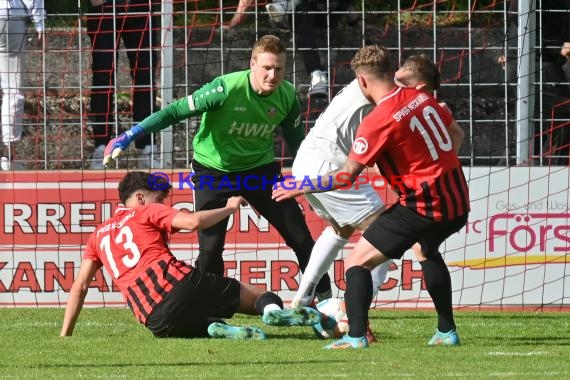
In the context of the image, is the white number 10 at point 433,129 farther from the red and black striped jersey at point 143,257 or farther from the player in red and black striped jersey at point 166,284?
the red and black striped jersey at point 143,257

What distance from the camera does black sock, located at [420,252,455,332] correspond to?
778 centimetres

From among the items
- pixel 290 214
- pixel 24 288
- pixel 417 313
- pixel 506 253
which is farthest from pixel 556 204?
pixel 24 288

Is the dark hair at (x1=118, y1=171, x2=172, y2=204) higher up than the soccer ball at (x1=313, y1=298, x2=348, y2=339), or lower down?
higher up

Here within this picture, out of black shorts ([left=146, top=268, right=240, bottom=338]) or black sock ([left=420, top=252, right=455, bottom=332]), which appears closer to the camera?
black sock ([left=420, top=252, right=455, bottom=332])

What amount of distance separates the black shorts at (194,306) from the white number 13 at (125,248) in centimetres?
34

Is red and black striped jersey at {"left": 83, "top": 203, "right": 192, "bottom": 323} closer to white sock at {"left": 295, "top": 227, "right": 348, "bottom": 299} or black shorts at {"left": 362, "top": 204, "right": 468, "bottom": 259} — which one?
white sock at {"left": 295, "top": 227, "right": 348, "bottom": 299}

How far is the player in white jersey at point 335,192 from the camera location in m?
8.52

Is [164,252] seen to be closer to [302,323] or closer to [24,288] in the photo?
[302,323]

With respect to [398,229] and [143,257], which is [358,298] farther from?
[143,257]

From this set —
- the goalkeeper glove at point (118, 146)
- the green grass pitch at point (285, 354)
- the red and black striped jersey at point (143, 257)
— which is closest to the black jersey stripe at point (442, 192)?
the green grass pitch at point (285, 354)

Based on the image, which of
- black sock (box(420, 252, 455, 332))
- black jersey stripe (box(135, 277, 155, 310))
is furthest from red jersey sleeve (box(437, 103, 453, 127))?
black jersey stripe (box(135, 277, 155, 310))

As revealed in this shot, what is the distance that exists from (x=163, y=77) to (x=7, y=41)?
159 cm

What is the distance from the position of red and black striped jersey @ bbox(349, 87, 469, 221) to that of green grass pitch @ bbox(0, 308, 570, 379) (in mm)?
874

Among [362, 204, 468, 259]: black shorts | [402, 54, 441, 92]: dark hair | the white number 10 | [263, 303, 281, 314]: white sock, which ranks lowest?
[263, 303, 281, 314]: white sock
